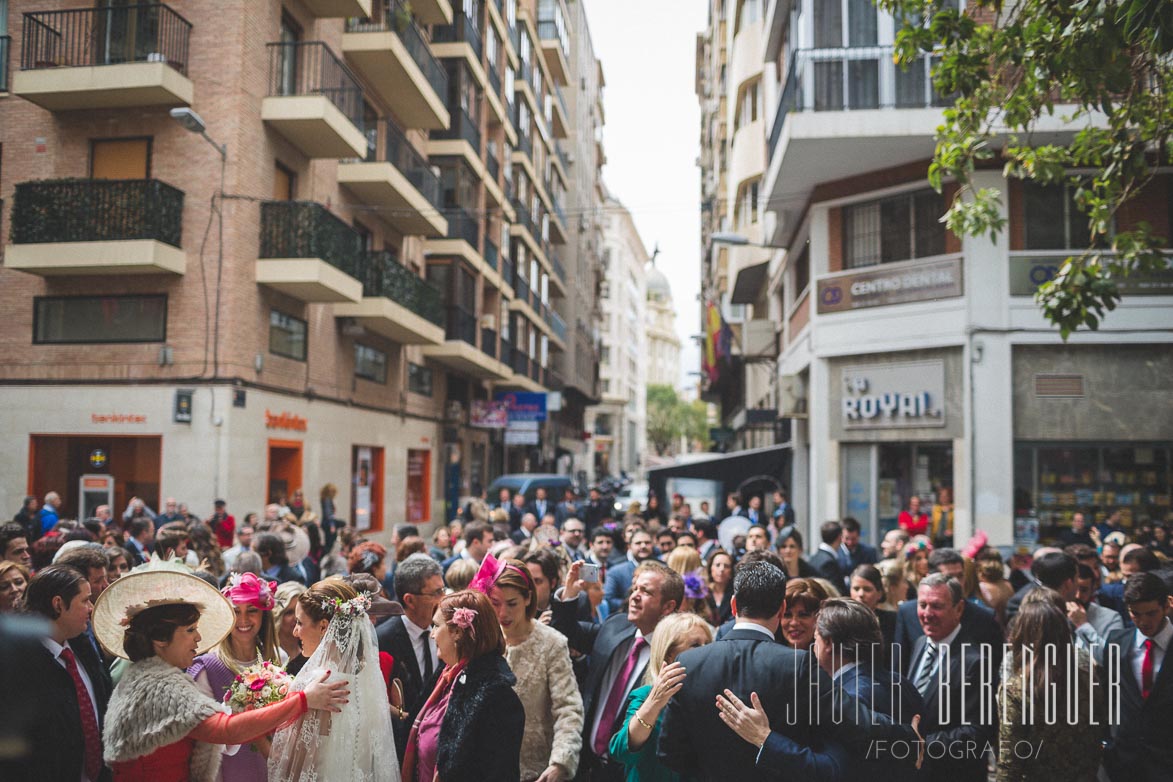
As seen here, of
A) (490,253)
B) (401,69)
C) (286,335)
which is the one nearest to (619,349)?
(490,253)

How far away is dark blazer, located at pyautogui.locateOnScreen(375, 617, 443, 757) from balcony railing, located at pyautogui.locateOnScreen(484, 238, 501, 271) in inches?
1076

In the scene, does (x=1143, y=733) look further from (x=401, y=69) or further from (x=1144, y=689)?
(x=401, y=69)

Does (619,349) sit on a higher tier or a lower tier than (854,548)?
higher

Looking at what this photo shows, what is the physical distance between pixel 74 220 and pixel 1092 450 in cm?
1857

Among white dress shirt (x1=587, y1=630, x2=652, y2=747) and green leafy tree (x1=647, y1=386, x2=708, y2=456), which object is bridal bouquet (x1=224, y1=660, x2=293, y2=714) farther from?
green leafy tree (x1=647, y1=386, x2=708, y2=456)

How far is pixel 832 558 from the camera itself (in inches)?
393

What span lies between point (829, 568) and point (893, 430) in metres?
7.84

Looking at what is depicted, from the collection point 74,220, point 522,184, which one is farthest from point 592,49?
point 74,220

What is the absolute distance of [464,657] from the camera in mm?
4051

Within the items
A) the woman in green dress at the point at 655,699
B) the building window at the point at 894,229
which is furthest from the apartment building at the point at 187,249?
the woman in green dress at the point at 655,699

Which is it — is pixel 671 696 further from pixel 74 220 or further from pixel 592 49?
pixel 592 49

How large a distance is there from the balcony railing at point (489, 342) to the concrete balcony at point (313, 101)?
11821 mm

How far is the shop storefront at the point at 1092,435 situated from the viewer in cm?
1527

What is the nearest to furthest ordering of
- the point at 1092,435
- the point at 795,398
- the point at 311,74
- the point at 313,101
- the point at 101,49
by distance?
the point at 1092,435 < the point at 101,49 < the point at 313,101 < the point at 311,74 < the point at 795,398
